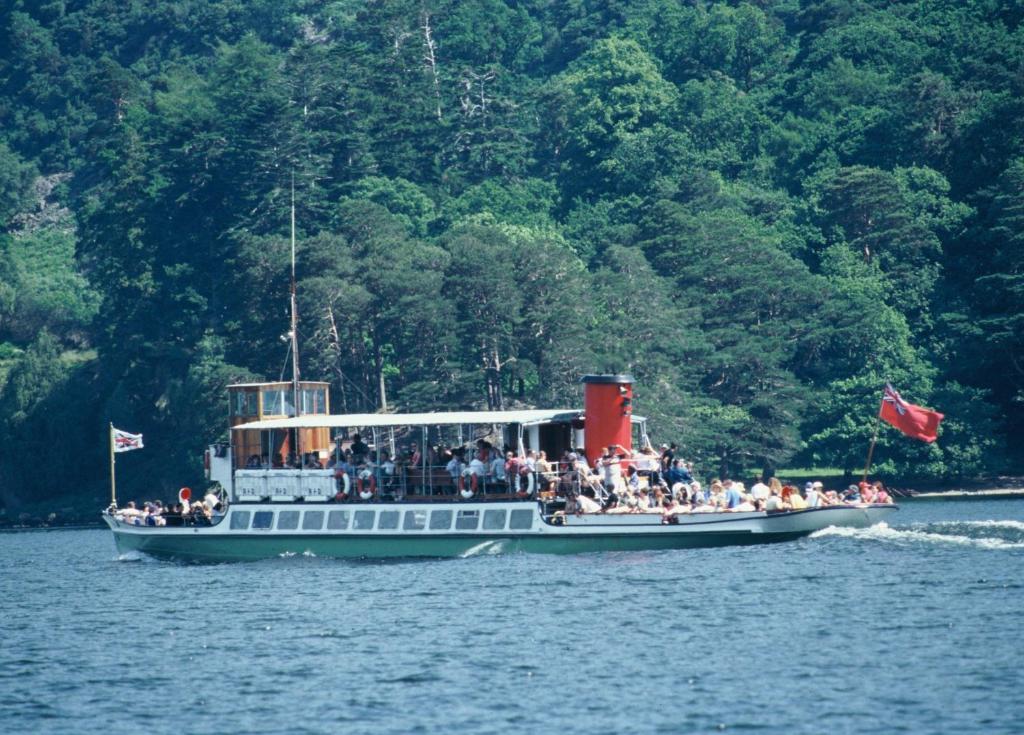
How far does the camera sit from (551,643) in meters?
48.6

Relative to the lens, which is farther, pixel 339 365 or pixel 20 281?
pixel 20 281

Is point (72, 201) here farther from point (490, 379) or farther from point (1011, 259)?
point (1011, 259)

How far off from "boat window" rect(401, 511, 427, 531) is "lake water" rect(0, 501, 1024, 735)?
1.19 m

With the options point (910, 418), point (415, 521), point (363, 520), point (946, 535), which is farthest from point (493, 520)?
point (946, 535)

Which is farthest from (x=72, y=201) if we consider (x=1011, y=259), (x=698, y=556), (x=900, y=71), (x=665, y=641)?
(x=665, y=641)

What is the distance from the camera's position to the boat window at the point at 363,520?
65625 millimetres

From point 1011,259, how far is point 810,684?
75.9 metres

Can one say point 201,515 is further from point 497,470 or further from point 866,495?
point 866,495

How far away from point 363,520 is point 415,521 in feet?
6.23

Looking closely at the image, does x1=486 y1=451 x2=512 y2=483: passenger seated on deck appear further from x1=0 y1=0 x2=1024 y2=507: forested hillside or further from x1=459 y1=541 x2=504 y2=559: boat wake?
x1=0 y1=0 x2=1024 y2=507: forested hillside

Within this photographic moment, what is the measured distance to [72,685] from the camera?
46.4 meters

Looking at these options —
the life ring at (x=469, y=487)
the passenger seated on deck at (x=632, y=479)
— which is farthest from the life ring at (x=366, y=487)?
the passenger seated on deck at (x=632, y=479)

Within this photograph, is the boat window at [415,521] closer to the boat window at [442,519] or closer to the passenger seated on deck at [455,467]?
the boat window at [442,519]

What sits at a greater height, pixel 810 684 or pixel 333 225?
pixel 333 225
